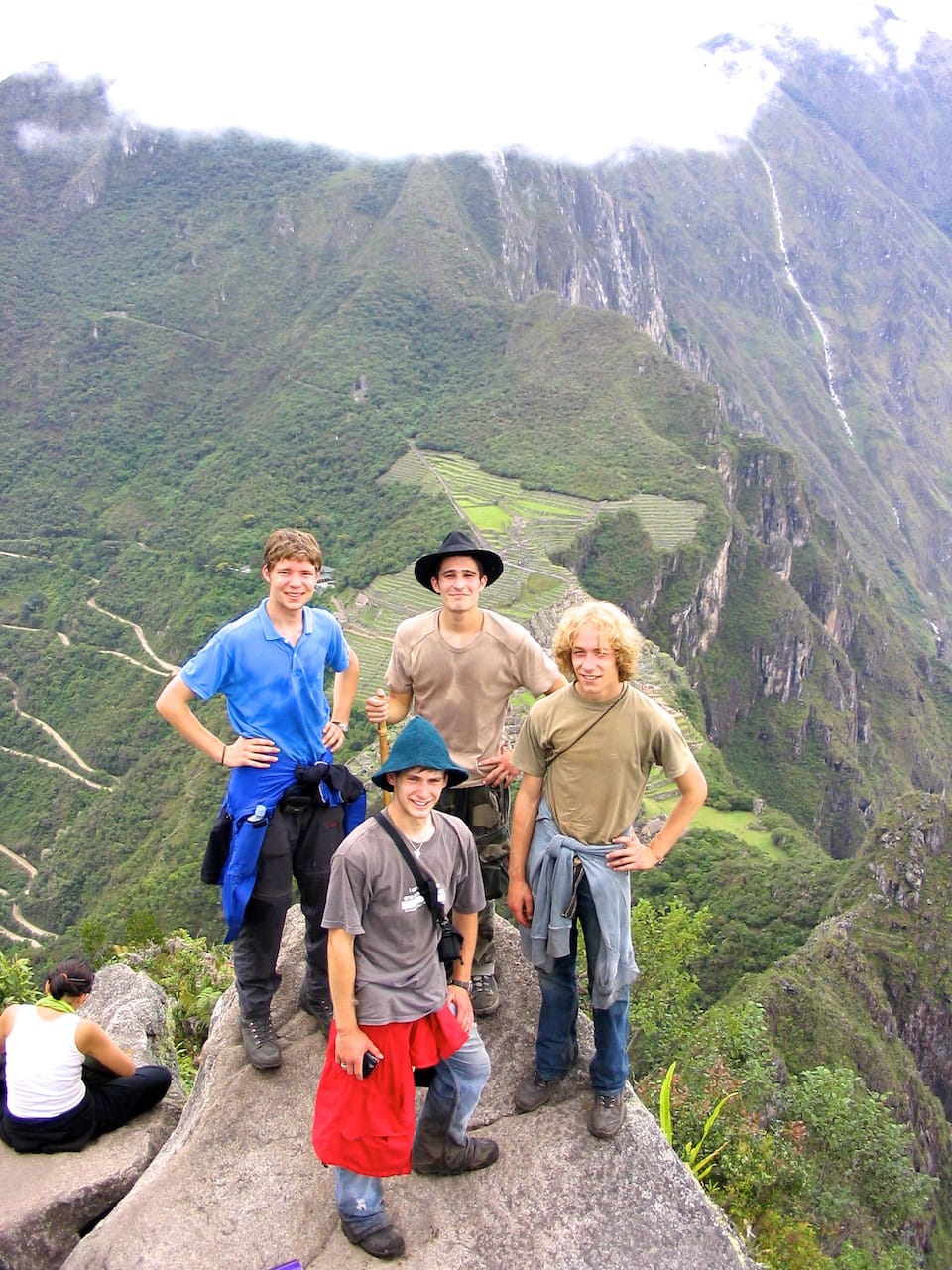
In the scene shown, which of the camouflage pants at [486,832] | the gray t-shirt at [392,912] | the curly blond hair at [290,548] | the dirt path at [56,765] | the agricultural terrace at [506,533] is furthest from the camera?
the dirt path at [56,765]

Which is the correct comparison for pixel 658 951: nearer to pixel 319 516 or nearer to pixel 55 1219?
pixel 55 1219

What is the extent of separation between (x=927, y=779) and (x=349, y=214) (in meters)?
90.0

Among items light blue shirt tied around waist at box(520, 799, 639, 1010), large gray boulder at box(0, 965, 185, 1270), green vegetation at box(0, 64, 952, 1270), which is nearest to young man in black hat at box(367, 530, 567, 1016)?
light blue shirt tied around waist at box(520, 799, 639, 1010)

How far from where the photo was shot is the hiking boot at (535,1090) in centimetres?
516

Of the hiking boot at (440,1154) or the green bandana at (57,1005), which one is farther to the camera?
the green bandana at (57,1005)

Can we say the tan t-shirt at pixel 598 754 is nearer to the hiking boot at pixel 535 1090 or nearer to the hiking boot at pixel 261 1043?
the hiking boot at pixel 535 1090

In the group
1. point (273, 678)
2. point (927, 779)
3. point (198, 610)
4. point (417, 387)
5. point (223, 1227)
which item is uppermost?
point (273, 678)

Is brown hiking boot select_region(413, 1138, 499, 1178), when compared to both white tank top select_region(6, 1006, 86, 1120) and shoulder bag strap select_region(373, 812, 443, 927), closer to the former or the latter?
shoulder bag strap select_region(373, 812, 443, 927)

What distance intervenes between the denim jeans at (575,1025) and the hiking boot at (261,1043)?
1.50 meters

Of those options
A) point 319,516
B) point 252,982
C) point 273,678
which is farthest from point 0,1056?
point 319,516

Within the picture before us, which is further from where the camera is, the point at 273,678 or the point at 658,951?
the point at 658,951

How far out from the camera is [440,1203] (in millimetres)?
4633

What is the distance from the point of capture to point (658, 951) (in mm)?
13656

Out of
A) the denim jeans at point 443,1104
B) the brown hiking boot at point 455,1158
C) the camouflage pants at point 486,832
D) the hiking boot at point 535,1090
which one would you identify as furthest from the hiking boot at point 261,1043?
the hiking boot at point 535,1090
